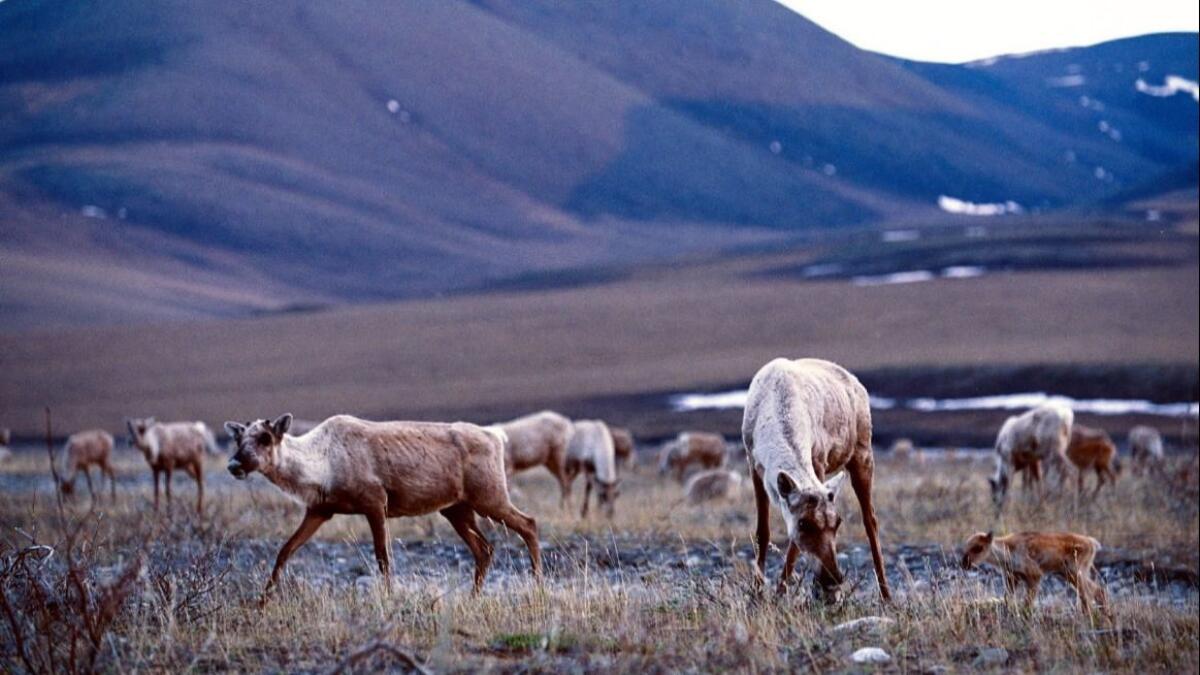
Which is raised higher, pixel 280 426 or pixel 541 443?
pixel 280 426

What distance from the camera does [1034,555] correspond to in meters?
12.0

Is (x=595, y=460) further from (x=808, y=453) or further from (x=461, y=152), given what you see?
(x=461, y=152)

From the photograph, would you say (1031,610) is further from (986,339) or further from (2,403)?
(986,339)

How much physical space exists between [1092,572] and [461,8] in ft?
325

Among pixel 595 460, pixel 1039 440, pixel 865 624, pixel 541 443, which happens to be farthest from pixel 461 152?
pixel 865 624

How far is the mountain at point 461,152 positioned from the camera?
10281 centimetres

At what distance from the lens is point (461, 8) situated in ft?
354

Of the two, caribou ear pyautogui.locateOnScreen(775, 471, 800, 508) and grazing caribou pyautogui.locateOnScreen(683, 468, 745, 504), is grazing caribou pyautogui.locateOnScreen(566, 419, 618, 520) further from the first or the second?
caribou ear pyautogui.locateOnScreen(775, 471, 800, 508)

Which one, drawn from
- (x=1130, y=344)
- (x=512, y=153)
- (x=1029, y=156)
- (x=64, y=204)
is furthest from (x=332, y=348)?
(x=1029, y=156)

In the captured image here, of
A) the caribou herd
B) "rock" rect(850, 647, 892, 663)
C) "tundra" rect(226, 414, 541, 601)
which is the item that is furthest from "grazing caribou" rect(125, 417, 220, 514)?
"rock" rect(850, 647, 892, 663)

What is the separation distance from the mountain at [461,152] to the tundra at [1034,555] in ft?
206

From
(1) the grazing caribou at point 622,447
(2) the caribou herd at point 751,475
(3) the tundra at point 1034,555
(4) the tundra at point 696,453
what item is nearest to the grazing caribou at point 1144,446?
(4) the tundra at point 696,453

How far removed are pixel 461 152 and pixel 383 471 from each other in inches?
5648

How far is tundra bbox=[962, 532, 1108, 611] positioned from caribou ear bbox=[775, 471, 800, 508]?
319 centimetres
